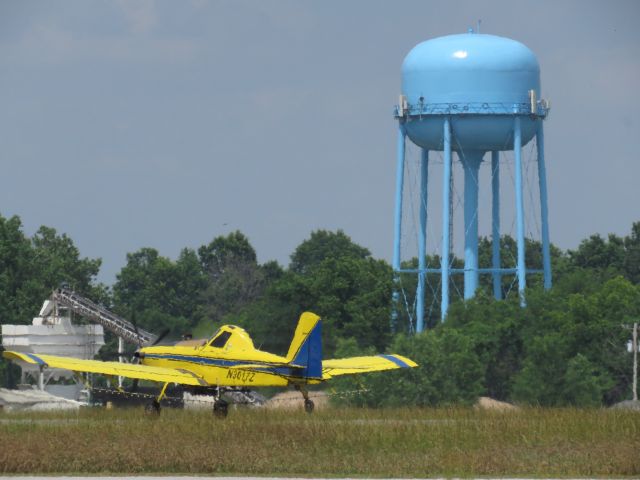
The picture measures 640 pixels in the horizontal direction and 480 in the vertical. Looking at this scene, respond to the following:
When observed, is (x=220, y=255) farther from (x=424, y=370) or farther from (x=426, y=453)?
(x=426, y=453)

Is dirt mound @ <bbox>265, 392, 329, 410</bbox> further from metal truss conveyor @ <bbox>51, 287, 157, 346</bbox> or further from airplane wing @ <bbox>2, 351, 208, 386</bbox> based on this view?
metal truss conveyor @ <bbox>51, 287, 157, 346</bbox>

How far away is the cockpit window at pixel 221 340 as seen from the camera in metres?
58.7

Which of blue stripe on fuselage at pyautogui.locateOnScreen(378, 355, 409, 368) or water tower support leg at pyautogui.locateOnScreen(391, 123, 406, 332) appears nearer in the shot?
blue stripe on fuselage at pyautogui.locateOnScreen(378, 355, 409, 368)

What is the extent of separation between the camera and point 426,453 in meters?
42.0

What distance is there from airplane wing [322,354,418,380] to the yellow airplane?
0.15 feet

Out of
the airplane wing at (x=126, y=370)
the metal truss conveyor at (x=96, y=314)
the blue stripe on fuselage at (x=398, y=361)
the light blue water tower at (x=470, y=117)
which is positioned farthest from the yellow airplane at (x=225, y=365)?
the light blue water tower at (x=470, y=117)

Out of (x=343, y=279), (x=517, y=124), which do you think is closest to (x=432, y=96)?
(x=517, y=124)

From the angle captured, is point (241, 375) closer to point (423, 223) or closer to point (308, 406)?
point (308, 406)

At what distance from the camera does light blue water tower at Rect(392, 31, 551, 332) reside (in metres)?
105

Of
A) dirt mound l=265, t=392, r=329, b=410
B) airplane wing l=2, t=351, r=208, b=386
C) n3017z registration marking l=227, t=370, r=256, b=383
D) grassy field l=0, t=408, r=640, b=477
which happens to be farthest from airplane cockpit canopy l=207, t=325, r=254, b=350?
dirt mound l=265, t=392, r=329, b=410

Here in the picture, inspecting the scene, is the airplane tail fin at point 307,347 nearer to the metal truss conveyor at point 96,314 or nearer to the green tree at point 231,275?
the metal truss conveyor at point 96,314

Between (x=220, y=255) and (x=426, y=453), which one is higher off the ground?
(x=220, y=255)

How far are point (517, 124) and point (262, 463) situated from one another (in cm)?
6646

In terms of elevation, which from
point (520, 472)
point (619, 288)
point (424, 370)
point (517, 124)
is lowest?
point (520, 472)
